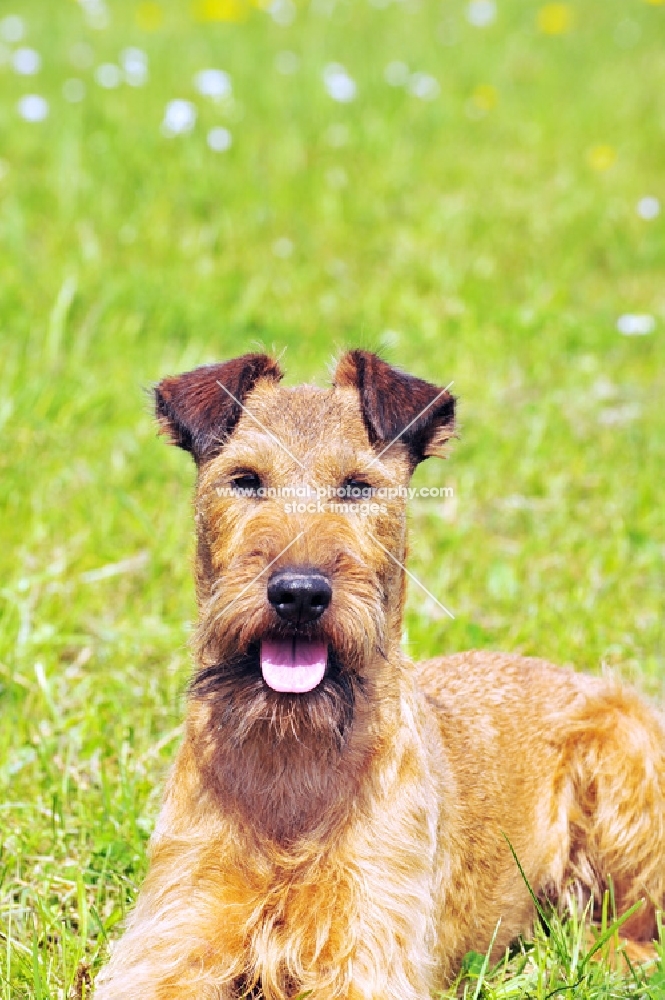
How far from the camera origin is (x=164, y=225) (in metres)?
8.67

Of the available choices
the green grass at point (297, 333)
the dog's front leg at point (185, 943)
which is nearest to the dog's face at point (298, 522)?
the dog's front leg at point (185, 943)

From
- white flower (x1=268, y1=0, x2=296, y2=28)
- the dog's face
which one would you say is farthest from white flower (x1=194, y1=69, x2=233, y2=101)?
the dog's face

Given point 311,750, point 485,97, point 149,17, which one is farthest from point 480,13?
point 311,750

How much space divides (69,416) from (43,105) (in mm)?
3555

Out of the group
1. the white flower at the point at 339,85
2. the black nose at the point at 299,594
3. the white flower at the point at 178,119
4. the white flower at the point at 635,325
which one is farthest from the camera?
the white flower at the point at 339,85

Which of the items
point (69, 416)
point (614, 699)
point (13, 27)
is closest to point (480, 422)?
point (69, 416)

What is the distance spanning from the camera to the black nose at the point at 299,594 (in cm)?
305

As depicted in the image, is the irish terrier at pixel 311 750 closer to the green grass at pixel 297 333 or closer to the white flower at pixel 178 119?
the green grass at pixel 297 333

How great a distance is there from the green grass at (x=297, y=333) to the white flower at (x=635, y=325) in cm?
10

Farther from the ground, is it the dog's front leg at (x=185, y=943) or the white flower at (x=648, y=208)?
the white flower at (x=648, y=208)

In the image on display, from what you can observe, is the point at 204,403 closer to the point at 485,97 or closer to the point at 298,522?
the point at 298,522

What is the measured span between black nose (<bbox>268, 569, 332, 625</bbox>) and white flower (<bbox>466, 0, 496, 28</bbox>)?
11.1 meters

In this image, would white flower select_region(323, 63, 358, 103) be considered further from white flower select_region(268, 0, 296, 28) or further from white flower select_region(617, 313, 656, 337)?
white flower select_region(617, 313, 656, 337)

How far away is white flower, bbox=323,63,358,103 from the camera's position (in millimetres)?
10000
